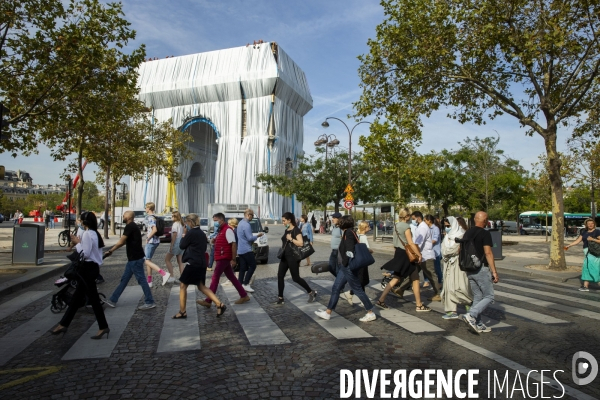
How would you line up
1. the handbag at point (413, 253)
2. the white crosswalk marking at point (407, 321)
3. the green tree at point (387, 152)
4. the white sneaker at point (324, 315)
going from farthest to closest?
the green tree at point (387, 152), the handbag at point (413, 253), the white sneaker at point (324, 315), the white crosswalk marking at point (407, 321)

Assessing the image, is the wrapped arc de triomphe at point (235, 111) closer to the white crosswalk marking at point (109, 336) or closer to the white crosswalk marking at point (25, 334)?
the white crosswalk marking at point (109, 336)

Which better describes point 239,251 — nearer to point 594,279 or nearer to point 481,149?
point 594,279

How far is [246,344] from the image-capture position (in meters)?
5.82

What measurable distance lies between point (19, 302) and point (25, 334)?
2833 millimetres

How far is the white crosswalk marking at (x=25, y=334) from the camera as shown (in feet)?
18.5

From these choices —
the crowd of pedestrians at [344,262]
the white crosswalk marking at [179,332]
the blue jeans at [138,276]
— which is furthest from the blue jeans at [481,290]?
the blue jeans at [138,276]

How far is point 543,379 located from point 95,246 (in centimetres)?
547

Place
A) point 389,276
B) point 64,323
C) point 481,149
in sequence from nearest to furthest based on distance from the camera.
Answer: point 64,323 < point 389,276 < point 481,149

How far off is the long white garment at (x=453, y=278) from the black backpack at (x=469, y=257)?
2.14 ft

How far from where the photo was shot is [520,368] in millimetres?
4891

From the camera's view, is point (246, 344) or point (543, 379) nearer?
point (543, 379)

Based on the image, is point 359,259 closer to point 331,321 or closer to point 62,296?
point 331,321

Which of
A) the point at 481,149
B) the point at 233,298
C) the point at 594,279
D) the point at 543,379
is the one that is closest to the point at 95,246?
the point at 233,298

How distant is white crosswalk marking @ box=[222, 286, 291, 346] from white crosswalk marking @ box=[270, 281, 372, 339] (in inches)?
26.0
